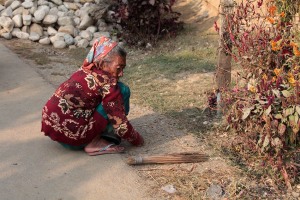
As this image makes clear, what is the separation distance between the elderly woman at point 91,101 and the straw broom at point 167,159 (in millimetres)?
264

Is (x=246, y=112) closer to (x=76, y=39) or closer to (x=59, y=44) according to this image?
(x=59, y=44)

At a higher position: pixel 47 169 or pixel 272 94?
pixel 272 94

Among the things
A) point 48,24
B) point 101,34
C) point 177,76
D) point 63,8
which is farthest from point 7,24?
point 177,76

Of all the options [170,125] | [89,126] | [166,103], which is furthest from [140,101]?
[89,126]

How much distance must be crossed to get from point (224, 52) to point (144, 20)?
384 cm

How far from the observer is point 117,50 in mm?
4168

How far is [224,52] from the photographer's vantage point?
4922 millimetres

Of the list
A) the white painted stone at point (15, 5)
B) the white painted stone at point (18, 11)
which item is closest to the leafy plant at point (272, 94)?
the white painted stone at point (18, 11)

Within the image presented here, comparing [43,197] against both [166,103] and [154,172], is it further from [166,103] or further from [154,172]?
[166,103]

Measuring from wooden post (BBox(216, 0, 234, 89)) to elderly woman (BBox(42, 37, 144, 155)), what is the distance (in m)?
1.07

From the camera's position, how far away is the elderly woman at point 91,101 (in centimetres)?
417

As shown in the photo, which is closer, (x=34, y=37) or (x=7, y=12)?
(x=34, y=37)

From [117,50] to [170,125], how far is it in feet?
3.98

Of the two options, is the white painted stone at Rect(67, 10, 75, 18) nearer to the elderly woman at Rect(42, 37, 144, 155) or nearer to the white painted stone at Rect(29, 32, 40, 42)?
the white painted stone at Rect(29, 32, 40, 42)
